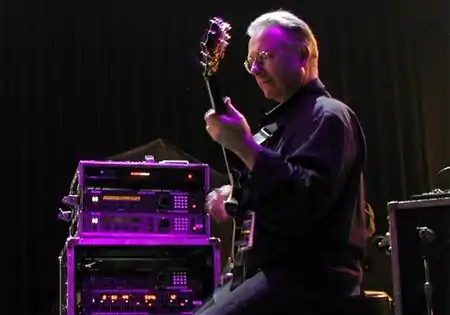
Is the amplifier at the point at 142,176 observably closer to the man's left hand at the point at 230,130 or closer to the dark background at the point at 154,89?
the dark background at the point at 154,89

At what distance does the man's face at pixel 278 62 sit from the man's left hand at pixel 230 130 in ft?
0.67

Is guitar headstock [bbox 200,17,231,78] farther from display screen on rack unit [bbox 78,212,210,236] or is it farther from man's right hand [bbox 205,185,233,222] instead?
display screen on rack unit [bbox 78,212,210,236]

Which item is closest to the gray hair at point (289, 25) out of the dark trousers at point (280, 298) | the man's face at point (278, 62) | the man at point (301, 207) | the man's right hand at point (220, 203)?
the man's face at point (278, 62)

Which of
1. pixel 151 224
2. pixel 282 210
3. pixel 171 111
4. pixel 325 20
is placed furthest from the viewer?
pixel 325 20

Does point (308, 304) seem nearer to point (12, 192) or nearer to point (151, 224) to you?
point (151, 224)

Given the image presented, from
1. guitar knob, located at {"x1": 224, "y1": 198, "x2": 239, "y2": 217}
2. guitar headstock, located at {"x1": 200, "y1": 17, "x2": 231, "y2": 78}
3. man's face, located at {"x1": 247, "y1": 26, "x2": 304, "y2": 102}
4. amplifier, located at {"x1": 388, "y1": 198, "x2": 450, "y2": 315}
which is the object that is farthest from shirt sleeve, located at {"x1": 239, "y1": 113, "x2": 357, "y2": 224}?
amplifier, located at {"x1": 388, "y1": 198, "x2": 450, "y2": 315}

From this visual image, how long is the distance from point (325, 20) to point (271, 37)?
387cm

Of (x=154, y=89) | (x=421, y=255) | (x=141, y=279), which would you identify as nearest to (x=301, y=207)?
(x=421, y=255)

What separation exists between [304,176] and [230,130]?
22 centimetres

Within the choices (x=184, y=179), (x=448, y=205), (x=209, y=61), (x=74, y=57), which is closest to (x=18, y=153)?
(x=74, y=57)

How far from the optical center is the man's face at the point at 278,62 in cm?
202

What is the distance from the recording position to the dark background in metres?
4.96

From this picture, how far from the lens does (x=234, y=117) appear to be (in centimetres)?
187

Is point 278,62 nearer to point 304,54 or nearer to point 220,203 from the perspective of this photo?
point 304,54
